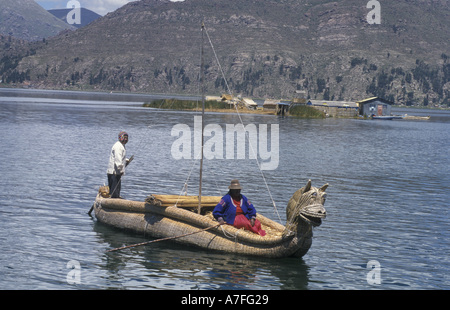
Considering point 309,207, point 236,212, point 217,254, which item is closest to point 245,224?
point 236,212

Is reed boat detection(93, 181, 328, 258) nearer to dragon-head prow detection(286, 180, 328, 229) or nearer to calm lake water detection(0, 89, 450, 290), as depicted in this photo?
dragon-head prow detection(286, 180, 328, 229)

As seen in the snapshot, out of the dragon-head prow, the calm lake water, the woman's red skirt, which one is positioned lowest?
the calm lake water

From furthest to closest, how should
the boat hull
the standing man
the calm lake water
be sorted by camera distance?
the standing man → the boat hull → the calm lake water

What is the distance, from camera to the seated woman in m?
17.4

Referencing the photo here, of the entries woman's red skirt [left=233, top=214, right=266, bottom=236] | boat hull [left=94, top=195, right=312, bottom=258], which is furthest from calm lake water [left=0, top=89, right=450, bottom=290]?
woman's red skirt [left=233, top=214, right=266, bottom=236]

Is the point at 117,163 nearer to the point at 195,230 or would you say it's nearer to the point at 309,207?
the point at 195,230

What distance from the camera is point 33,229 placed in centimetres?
1891

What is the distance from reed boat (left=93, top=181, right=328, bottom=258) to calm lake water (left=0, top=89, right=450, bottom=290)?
1.09ft

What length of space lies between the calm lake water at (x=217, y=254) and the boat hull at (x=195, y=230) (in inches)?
11.1

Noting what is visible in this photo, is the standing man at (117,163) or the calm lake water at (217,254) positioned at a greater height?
the standing man at (117,163)

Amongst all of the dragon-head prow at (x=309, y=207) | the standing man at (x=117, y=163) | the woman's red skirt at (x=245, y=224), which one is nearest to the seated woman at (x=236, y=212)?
the woman's red skirt at (x=245, y=224)

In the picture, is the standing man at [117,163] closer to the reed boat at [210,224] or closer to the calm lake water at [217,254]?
the reed boat at [210,224]

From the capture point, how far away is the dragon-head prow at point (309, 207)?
51.2 feet

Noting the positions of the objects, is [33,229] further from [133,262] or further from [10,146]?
[10,146]
